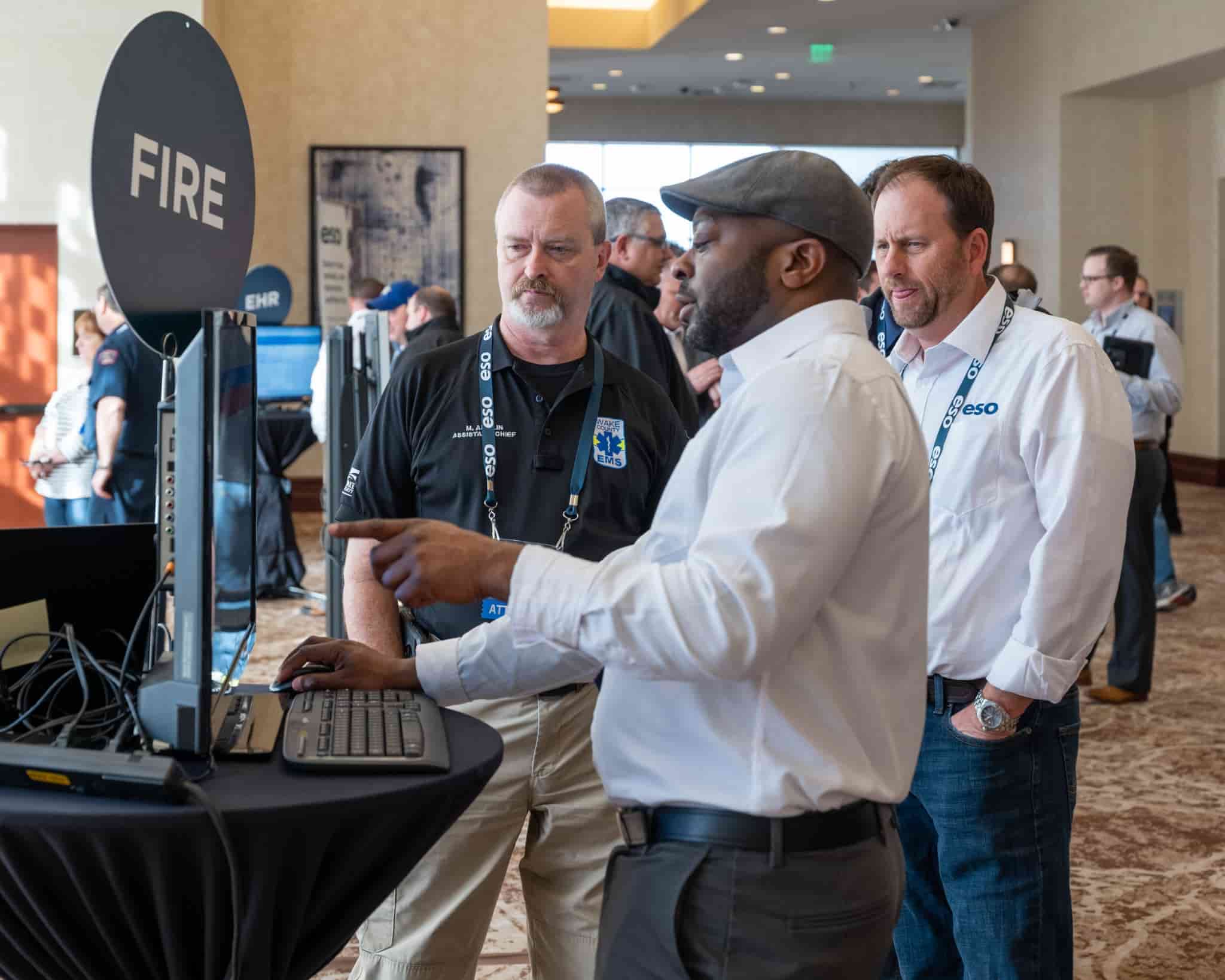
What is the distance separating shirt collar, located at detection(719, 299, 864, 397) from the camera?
1.50m

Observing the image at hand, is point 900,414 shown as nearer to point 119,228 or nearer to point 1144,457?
point 119,228

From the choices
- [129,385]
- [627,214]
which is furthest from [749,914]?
[129,385]

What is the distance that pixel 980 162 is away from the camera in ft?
49.5

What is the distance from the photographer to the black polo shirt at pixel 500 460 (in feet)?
7.75

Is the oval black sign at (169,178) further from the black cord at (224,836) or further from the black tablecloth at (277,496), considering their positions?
the black tablecloth at (277,496)

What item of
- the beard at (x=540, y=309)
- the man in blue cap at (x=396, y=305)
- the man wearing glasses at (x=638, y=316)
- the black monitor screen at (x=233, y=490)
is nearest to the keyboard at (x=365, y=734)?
the black monitor screen at (x=233, y=490)

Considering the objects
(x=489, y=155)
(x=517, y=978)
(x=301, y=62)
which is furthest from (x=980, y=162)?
(x=517, y=978)

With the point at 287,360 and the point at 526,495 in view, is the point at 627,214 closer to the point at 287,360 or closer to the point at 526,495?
the point at 526,495

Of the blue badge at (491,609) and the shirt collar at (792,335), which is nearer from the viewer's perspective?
the shirt collar at (792,335)

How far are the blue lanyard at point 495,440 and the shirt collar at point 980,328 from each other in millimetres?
594

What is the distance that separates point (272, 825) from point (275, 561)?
6846 millimetres

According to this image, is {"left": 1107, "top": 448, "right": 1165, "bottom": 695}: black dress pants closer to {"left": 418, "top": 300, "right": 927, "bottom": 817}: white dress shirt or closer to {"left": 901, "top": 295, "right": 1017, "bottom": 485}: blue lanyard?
{"left": 901, "top": 295, "right": 1017, "bottom": 485}: blue lanyard

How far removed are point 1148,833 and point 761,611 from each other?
332cm

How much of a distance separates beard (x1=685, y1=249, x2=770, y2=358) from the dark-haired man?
3.86 metres
